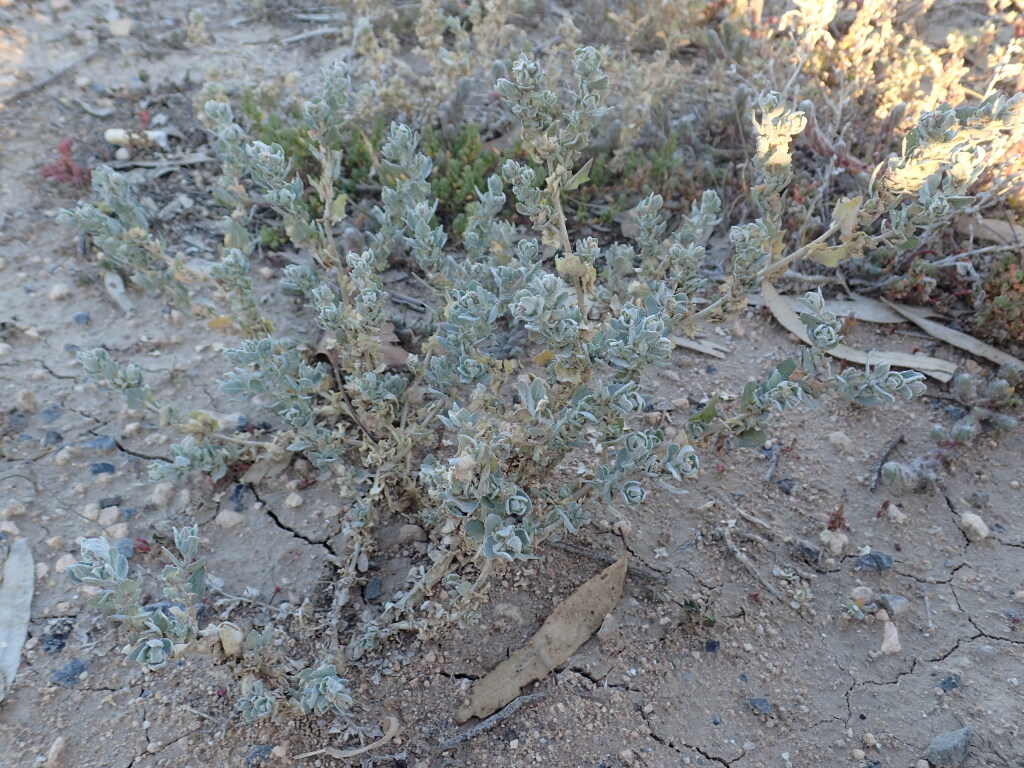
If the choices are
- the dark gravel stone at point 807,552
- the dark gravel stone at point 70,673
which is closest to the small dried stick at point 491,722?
the dark gravel stone at point 807,552

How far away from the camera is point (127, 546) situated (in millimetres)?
3057

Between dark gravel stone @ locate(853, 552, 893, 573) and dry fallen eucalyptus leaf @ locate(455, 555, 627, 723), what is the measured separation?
94cm

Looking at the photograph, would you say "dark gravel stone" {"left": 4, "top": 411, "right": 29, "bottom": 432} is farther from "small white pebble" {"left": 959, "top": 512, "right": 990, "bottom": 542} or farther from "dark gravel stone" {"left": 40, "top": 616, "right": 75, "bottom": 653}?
"small white pebble" {"left": 959, "top": 512, "right": 990, "bottom": 542}

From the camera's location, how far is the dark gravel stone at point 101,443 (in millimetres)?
3441

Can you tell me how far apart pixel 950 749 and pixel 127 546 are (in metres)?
3.01

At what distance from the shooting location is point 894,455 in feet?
11.4

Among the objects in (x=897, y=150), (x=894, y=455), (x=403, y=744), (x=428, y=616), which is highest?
(x=897, y=150)

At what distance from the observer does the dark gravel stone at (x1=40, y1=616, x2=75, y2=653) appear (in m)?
2.78

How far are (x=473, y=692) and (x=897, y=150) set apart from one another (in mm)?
3976

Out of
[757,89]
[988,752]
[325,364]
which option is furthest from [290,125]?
[988,752]

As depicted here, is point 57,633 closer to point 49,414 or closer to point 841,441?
point 49,414

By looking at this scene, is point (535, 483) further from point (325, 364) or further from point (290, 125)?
point (290, 125)

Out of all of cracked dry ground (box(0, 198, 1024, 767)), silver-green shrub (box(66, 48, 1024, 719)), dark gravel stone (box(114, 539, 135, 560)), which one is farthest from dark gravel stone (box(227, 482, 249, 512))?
dark gravel stone (box(114, 539, 135, 560))

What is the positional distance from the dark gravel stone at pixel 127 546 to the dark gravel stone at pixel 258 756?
3.24 feet
